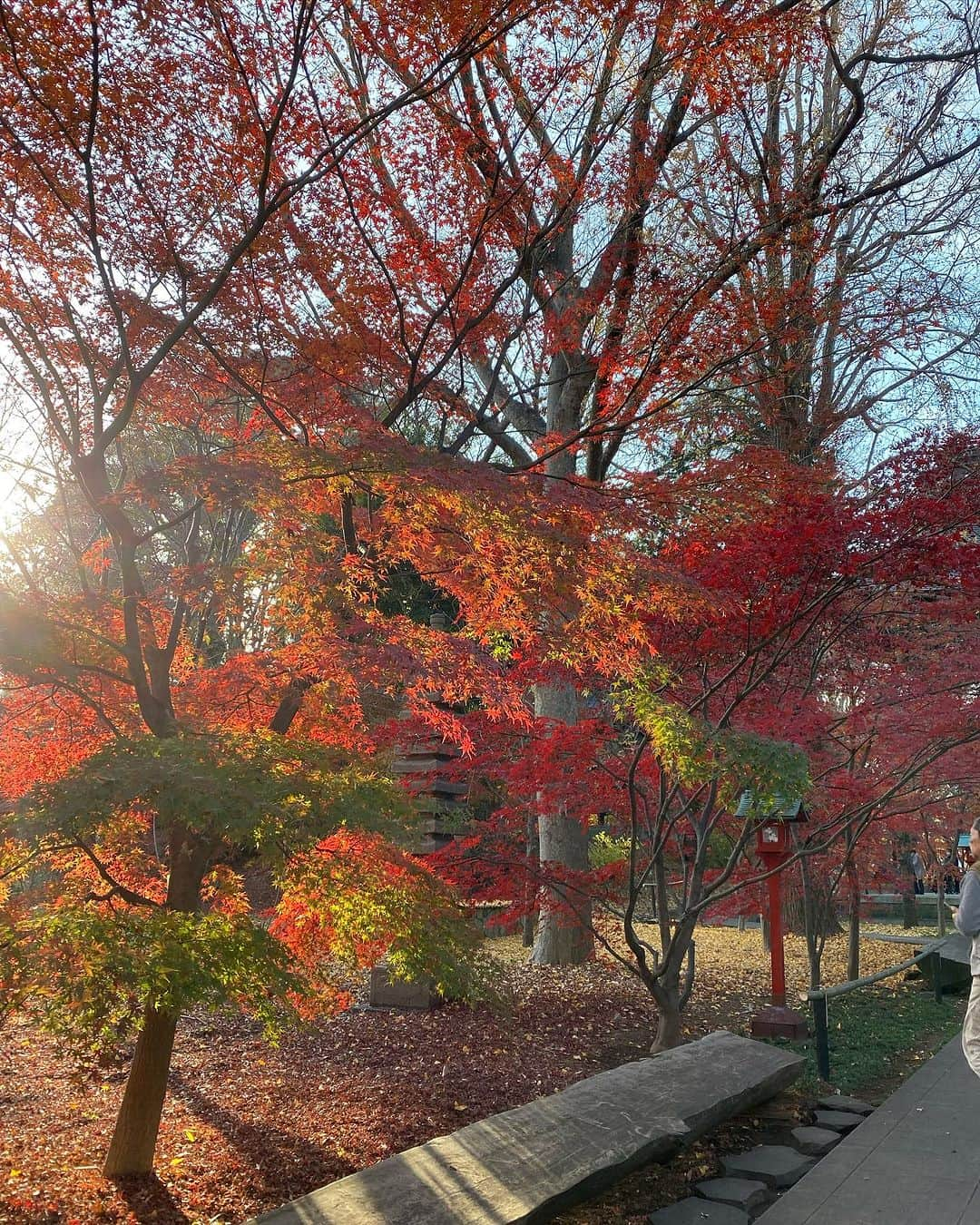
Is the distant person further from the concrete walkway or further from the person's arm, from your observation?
the concrete walkway

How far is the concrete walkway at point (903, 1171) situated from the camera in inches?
165

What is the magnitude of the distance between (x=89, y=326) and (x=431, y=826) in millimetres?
6123

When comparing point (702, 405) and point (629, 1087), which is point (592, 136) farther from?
point (629, 1087)

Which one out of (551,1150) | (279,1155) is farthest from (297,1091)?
(551,1150)

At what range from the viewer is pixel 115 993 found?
143 inches

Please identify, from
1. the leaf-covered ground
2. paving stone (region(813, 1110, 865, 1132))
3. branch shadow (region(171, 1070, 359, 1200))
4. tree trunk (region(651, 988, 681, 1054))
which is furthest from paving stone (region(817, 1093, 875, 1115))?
branch shadow (region(171, 1070, 359, 1200))

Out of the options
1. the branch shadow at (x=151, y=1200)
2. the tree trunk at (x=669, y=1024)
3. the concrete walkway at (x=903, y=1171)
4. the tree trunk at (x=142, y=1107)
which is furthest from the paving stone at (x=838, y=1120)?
the tree trunk at (x=142, y=1107)

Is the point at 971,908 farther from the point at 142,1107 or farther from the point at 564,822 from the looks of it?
the point at 564,822

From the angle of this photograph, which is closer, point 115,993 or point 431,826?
point 115,993

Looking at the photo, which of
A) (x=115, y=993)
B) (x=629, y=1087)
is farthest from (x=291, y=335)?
(x=629, y=1087)

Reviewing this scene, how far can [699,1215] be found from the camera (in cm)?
440

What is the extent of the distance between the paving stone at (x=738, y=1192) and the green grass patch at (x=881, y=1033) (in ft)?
7.43

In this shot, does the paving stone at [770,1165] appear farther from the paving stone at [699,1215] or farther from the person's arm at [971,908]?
the person's arm at [971,908]

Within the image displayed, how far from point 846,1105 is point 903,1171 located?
67.9 inches
